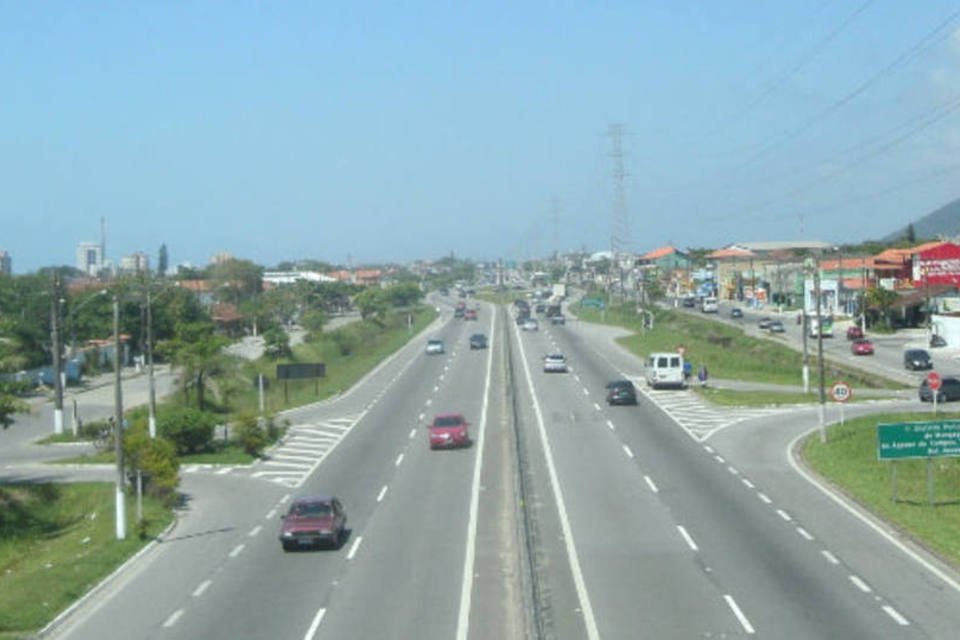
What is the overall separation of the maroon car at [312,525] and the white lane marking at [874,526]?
12340mm

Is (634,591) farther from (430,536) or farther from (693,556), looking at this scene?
(430,536)

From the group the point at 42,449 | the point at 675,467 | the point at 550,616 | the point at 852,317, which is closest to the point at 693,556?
the point at 550,616

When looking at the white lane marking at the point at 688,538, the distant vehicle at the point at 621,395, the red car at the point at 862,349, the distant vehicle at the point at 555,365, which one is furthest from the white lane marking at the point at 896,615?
the red car at the point at 862,349

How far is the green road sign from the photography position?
36.6 m

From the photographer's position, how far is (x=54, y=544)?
36812 millimetres

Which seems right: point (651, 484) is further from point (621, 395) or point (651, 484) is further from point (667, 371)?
point (667, 371)

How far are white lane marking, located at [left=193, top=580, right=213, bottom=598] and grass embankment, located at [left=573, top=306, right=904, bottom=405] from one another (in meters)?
38.2

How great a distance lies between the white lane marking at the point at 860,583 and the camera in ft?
81.7

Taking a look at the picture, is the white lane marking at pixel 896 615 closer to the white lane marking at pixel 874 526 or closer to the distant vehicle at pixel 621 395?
the white lane marking at pixel 874 526

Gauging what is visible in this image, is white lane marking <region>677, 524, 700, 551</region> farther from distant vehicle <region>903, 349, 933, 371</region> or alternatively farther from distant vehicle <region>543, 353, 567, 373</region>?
distant vehicle <region>903, 349, 933, 371</region>

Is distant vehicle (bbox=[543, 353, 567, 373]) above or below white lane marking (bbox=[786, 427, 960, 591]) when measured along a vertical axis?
above

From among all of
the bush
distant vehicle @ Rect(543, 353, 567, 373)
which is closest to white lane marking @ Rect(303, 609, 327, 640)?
the bush

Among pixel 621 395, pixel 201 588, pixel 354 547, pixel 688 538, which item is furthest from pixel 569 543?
pixel 621 395

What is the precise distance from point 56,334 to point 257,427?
48.4 feet
